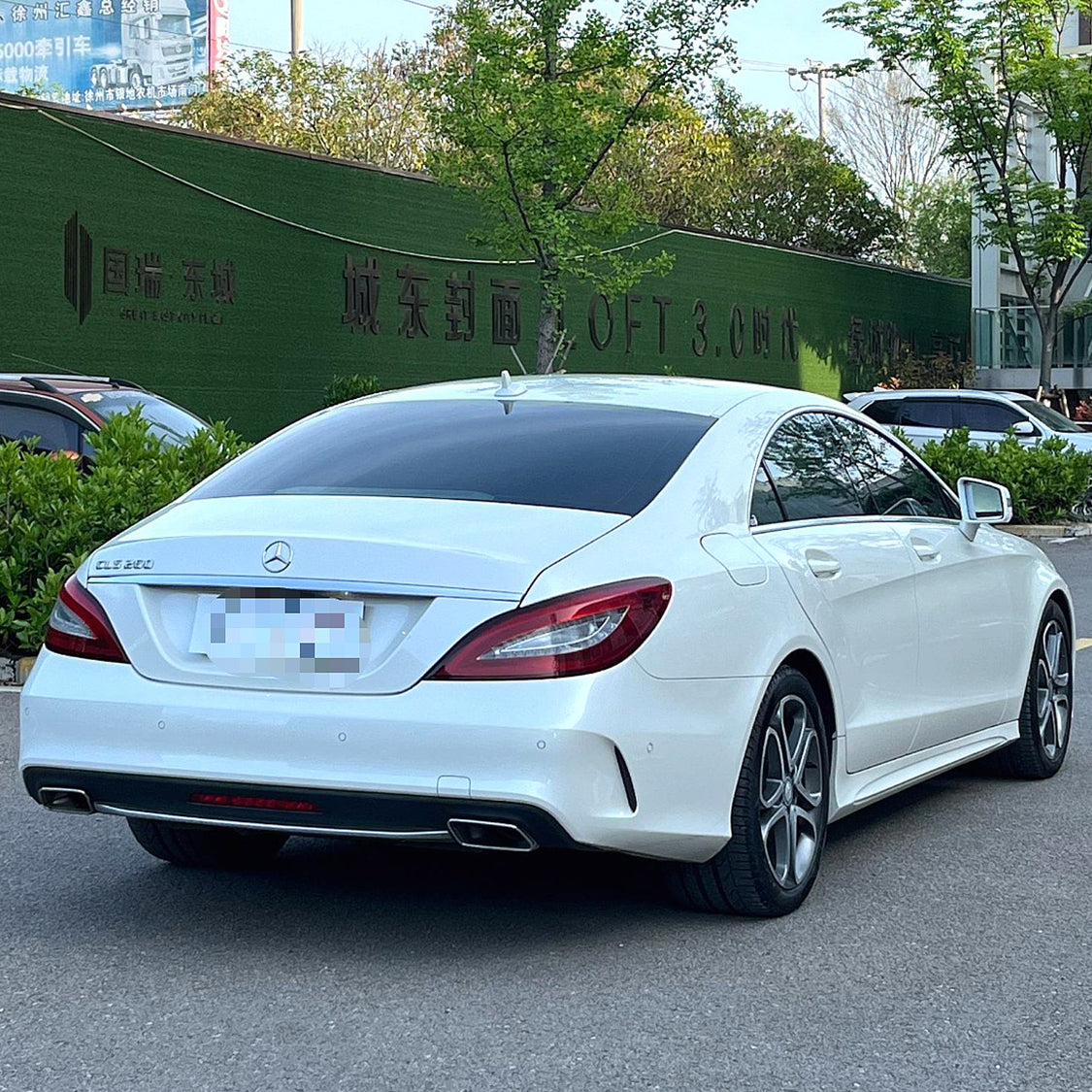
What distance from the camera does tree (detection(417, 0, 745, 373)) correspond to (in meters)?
23.3

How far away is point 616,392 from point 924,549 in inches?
48.9

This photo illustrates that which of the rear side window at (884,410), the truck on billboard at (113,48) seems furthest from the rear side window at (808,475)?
the truck on billboard at (113,48)


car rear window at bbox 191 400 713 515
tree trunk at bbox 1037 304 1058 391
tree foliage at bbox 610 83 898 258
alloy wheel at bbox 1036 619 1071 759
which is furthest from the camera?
tree foliage at bbox 610 83 898 258

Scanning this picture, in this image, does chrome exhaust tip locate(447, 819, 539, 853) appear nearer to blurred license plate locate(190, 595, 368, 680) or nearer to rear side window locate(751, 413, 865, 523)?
blurred license plate locate(190, 595, 368, 680)

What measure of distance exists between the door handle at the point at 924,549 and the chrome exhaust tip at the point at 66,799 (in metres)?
2.87

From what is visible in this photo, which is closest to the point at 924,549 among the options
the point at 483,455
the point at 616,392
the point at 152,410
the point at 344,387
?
the point at 616,392

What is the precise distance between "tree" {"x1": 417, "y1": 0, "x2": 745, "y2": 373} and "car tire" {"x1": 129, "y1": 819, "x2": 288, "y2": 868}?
58.9ft

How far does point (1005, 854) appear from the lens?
6.40 m

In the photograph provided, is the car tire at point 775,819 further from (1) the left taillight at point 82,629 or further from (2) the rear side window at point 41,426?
(2) the rear side window at point 41,426

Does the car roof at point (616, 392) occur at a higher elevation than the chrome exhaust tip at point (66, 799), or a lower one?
higher

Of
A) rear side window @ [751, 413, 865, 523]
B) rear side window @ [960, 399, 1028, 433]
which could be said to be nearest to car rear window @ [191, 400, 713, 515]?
rear side window @ [751, 413, 865, 523]

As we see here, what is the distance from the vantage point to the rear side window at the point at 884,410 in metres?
25.9

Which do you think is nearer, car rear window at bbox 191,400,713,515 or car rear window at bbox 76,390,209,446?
car rear window at bbox 191,400,713,515

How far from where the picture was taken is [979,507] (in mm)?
7188
